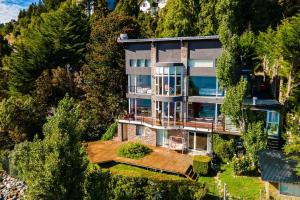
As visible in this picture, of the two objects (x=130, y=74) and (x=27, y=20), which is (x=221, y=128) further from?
(x=27, y=20)

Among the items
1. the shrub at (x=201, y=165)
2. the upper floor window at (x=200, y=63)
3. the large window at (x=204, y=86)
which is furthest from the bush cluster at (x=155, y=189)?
the upper floor window at (x=200, y=63)

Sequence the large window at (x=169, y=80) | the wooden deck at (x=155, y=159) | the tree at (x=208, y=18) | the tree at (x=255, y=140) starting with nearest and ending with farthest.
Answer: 1. the tree at (x=255, y=140)
2. the wooden deck at (x=155, y=159)
3. the large window at (x=169, y=80)
4. the tree at (x=208, y=18)

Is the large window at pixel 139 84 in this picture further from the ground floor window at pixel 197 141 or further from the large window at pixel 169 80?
the ground floor window at pixel 197 141

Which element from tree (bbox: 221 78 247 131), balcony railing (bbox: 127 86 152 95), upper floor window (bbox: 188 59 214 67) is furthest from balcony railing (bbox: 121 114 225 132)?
upper floor window (bbox: 188 59 214 67)

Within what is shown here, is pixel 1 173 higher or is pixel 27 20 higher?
pixel 27 20

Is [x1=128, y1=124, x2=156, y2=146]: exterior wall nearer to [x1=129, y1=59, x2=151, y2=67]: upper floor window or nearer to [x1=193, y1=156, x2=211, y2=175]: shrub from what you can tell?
[x1=129, y1=59, x2=151, y2=67]: upper floor window

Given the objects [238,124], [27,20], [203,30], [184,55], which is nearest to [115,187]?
[238,124]

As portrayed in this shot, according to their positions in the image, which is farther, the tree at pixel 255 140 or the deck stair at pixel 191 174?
the deck stair at pixel 191 174
